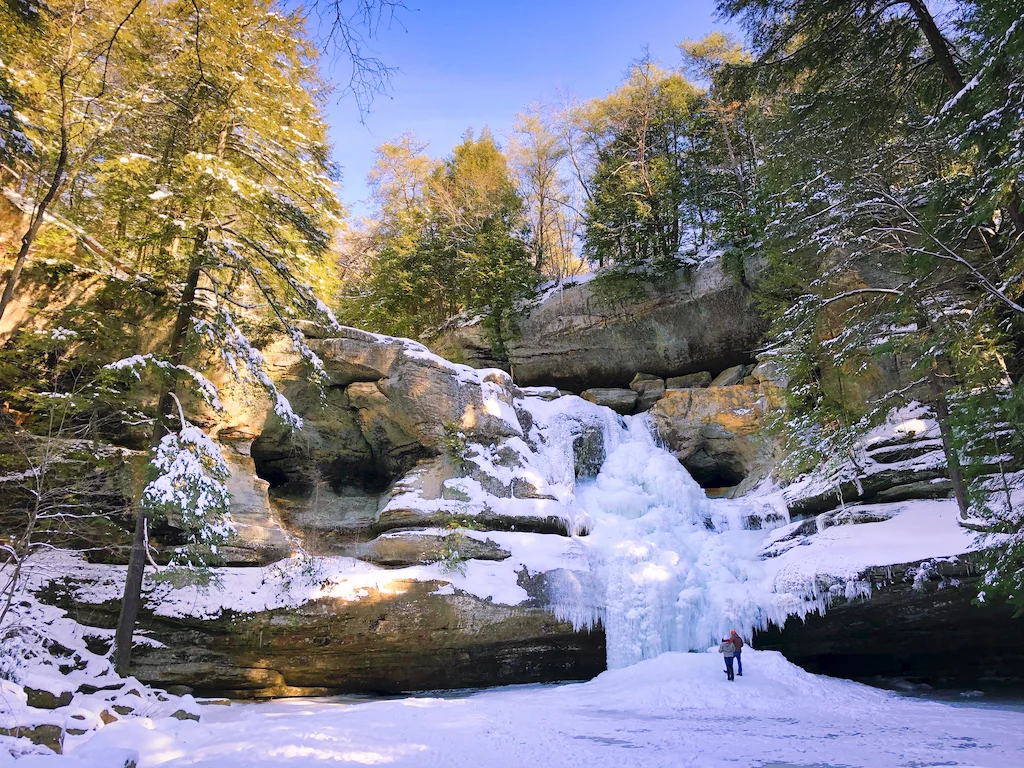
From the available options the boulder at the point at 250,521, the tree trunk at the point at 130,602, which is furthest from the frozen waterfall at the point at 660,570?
the tree trunk at the point at 130,602

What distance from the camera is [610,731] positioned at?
A: 732cm

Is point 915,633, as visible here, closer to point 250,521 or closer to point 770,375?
point 770,375

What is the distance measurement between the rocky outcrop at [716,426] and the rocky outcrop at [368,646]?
26.1 ft

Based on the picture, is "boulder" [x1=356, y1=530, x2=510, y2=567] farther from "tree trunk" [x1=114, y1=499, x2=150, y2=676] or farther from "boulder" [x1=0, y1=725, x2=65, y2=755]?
"boulder" [x1=0, y1=725, x2=65, y2=755]

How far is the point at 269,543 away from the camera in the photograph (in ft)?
38.4

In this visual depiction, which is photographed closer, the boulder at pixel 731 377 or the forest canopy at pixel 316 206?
the forest canopy at pixel 316 206

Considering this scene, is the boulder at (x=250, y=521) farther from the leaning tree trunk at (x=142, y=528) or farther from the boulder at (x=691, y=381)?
the boulder at (x=691, y=381)

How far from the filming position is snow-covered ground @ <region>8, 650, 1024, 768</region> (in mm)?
5766

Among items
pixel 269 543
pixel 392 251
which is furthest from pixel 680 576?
pixel 392 251

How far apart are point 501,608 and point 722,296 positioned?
44.9ft

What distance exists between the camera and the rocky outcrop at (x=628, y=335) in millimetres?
19984

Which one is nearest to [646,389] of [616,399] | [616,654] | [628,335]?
[616,399]

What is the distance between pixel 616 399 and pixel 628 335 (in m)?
2.54

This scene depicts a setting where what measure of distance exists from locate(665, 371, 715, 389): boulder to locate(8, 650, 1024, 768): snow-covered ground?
1185cm
